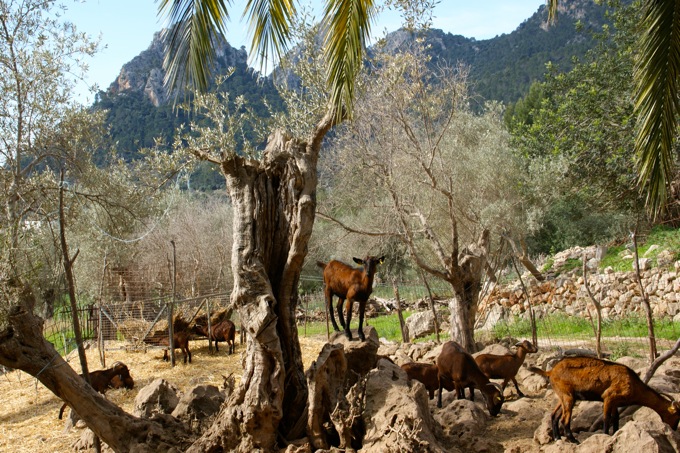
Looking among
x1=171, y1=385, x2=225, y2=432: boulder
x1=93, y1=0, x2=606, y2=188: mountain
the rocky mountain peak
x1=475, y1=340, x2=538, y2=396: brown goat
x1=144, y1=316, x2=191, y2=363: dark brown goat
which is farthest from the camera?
the rocky mountain peak

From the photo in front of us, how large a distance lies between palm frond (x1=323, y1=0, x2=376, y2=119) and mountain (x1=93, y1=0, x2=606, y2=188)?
11560 mm

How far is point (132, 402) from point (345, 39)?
8.03 m

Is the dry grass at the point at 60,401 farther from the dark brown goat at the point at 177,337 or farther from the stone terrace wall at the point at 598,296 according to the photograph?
the stone terrace wall at the point at 598,296

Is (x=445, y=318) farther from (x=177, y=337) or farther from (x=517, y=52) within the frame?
(x=517, y=52)

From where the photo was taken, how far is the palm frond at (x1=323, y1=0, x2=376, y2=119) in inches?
201

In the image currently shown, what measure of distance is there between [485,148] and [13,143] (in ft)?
52.8

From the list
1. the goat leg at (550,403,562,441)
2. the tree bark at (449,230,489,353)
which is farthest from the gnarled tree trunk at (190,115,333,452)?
the tree bark at (449,230,489,353)

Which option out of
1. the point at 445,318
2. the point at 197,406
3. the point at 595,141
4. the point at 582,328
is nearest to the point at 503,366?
the point at 197,406

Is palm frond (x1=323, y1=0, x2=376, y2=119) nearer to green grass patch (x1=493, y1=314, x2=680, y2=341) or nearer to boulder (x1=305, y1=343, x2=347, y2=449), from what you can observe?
boulder (x1=305, y1=343, x2=347, y2=449)

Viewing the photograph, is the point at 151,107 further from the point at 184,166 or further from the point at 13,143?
the point at 184,166

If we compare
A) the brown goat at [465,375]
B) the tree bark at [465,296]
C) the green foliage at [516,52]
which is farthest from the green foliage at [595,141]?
the green foliage at [516,52]

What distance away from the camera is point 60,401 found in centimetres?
1073

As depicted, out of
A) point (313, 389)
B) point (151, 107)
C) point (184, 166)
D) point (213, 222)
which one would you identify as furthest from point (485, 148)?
point (151, 107)

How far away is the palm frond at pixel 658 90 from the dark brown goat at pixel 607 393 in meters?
1.70
